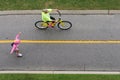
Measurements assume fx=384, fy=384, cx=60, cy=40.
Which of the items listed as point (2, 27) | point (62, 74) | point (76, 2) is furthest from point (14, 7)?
point (62, 74)

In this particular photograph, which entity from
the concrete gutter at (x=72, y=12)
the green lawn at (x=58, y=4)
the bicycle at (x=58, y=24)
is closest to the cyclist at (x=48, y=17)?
the bicycle at (x=58, y=24)

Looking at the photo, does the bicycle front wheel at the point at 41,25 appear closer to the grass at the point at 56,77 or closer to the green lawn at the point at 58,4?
the green lawn at the point at 58,4

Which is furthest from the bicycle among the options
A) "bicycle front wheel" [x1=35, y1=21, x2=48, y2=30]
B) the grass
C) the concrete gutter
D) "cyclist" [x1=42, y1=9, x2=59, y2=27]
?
the grass

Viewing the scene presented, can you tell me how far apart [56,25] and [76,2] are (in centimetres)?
207

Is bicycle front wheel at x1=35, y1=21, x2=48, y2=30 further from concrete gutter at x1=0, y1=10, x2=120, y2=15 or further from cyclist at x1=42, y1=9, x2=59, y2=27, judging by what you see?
concrete gutter at x1=0, y1=10, x2=120, y2=15

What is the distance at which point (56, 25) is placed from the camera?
17.9 metres

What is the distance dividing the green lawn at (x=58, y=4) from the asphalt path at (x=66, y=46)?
26.1 inches

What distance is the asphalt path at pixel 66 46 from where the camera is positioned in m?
15.9

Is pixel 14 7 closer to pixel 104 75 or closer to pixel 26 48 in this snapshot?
pixel 26 48

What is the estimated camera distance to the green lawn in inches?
748

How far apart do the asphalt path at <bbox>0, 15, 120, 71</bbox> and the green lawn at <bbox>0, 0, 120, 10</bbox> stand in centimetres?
66

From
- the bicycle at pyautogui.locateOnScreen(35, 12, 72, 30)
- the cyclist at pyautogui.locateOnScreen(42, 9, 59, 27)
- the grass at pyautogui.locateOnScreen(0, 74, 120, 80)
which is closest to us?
the grass at pyautogui.locateOnScreen(0, 74, 120, 80)

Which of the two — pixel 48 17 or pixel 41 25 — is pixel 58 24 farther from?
pixel 41 25

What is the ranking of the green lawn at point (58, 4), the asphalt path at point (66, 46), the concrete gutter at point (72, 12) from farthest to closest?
the green lawn at point (58, 4) → the concrete gutter at point (72, 12) → the asphalt path at point (66, 46)
